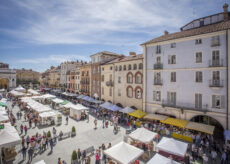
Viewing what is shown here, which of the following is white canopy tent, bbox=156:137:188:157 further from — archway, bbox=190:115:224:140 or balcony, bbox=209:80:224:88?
balcony, bbox=209:80:224:88

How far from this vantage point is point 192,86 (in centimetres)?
1747

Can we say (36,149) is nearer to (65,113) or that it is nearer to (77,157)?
(77,157)

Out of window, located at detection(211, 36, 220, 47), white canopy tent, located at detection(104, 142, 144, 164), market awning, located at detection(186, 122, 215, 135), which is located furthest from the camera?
window, located at detection(211, 36, 220, 47)

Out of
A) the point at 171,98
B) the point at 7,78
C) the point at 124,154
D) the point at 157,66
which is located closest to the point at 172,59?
the point at 157,66

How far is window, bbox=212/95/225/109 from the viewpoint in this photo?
15344 millimetres

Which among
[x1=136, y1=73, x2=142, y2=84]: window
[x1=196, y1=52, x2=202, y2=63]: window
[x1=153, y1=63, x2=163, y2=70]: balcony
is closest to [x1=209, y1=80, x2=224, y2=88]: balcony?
[x1=196, y1=52, x2=202, y2=63]: window

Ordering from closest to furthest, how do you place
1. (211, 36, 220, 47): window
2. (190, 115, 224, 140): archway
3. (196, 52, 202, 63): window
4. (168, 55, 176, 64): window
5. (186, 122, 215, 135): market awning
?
(186, 122, 215, 135): market awning < (211, 36, 220, 47): window < (190, 115, 224, 140): archway < (196, 52, 202, 63): window < (168, 55, 176, 64): window

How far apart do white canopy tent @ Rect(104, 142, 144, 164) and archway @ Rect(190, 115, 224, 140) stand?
1126cm

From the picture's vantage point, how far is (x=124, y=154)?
34.0ft

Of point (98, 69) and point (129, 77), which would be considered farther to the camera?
point (98, 69)

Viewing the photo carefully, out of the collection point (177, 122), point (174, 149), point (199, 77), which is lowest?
point (174, 149)

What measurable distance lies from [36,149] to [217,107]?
69.0 ft

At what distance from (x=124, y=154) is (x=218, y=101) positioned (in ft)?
43.4

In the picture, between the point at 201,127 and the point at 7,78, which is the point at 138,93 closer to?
the point at 201,127
